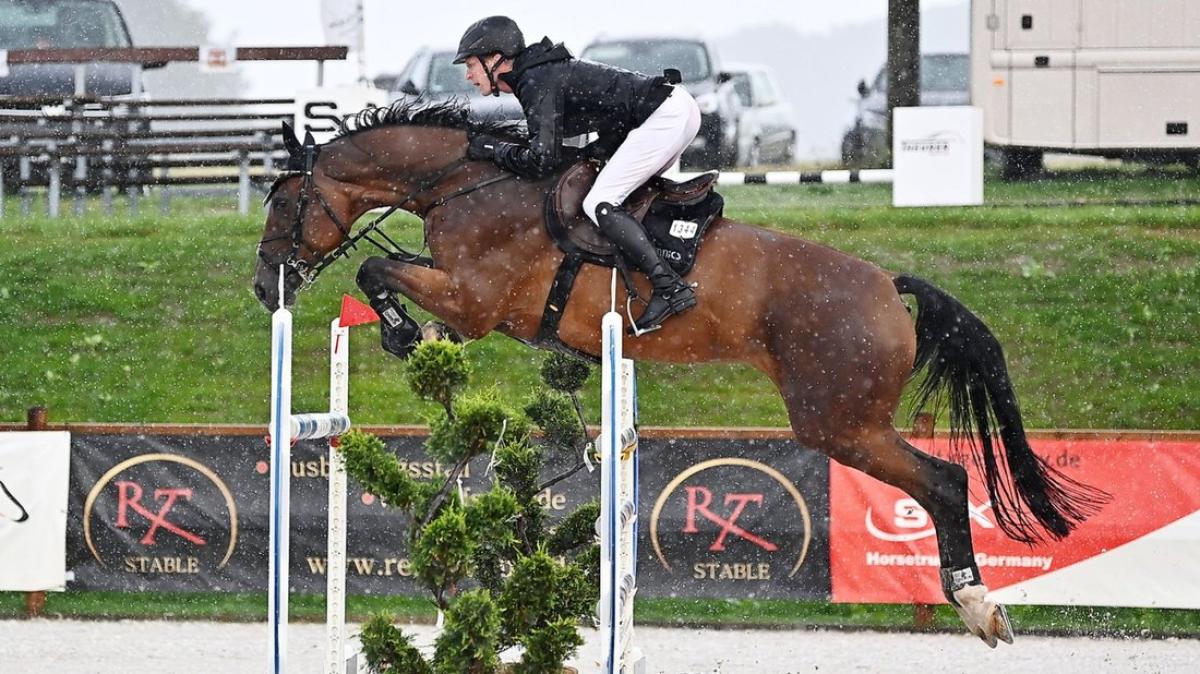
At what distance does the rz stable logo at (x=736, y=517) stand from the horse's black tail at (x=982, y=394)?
1.61 metres

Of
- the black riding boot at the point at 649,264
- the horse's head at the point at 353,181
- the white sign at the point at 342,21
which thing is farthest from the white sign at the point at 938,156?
the black riding boot at the point at 649,264

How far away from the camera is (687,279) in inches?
217

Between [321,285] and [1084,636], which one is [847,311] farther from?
[321,285]

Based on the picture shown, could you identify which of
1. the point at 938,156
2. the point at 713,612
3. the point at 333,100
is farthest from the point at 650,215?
the point at 333,100

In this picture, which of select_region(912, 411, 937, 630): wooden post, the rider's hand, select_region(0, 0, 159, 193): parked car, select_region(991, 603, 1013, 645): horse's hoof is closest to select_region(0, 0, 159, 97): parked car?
select_region(0, 0, 159, 193): parked car

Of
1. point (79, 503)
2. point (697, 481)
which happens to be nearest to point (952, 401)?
point (697, 481)

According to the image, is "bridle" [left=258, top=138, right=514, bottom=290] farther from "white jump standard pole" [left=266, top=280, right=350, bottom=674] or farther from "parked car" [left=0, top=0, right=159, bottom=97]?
"parked car" [left=0, top=0, right=159, bottom=97]

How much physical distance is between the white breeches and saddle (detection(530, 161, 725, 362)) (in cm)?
7

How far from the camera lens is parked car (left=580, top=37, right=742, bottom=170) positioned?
1275 centimetres

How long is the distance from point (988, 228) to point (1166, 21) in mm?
1970

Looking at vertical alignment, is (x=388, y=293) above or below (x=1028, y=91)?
below

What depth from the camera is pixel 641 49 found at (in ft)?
42.8

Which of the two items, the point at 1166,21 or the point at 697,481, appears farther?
the point at 1166,21

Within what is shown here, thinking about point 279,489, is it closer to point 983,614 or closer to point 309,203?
point 309,203
